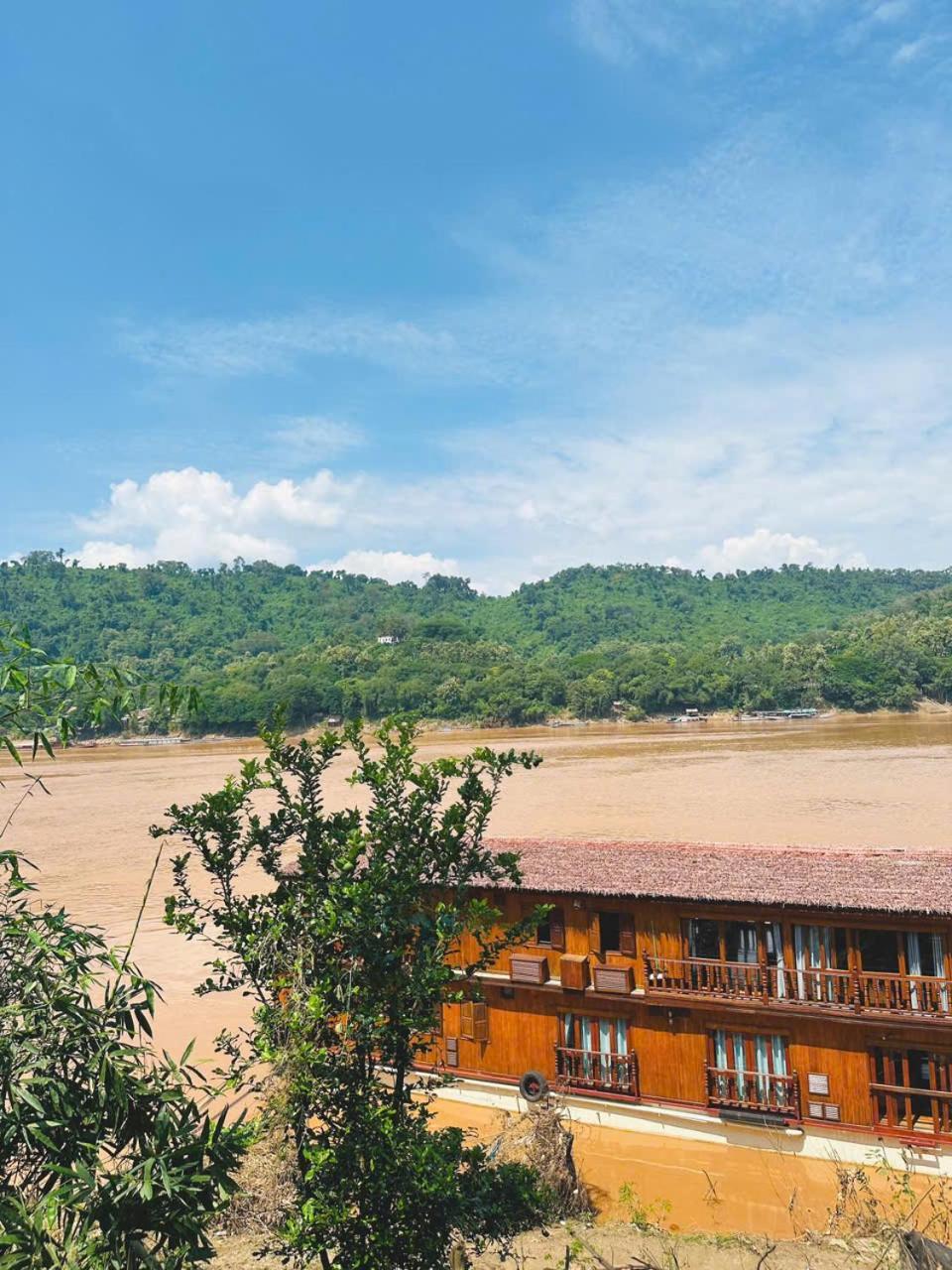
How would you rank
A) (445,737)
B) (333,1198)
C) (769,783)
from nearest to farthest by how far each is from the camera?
(333,1198)
(769,783)
(445,737)

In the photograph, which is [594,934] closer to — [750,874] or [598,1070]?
[598,1070]

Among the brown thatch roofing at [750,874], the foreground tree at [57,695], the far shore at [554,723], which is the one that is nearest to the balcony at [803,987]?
the brown thatch roofing at [750,874]

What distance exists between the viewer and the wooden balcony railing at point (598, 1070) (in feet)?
44.6

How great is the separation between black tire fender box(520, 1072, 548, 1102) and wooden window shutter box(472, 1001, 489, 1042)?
0.92m

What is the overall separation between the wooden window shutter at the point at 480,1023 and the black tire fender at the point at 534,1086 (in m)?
0.92

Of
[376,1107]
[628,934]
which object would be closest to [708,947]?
[628,934]

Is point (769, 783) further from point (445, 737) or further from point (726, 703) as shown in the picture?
point (726, 703)

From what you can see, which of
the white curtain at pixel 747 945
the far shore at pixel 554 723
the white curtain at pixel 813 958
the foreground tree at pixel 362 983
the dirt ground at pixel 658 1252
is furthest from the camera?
the far shore at pixel 554 723

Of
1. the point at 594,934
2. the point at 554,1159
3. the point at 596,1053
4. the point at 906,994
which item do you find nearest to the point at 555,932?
the point at 594,934

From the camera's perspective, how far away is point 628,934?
13.7m

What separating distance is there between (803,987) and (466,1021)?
556 centimetres

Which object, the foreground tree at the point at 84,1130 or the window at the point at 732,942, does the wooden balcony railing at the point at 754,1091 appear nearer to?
the window at the point at 732,942

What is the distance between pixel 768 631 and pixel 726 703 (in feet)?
251

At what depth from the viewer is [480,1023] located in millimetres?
14562
